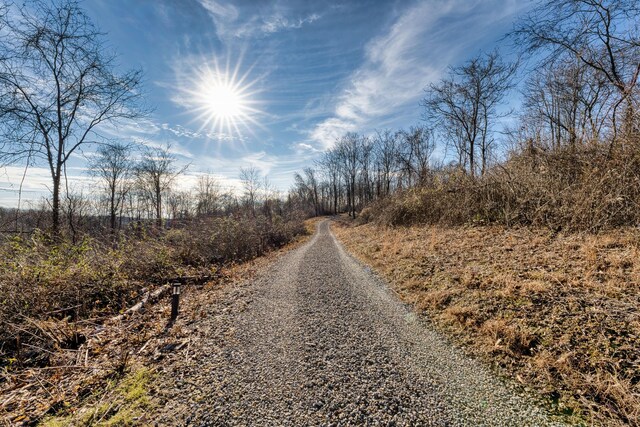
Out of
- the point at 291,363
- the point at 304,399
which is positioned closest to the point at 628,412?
the point at 304,399

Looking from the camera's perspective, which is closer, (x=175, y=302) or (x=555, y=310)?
(x=555, y=310)

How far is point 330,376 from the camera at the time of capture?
2.56 meters

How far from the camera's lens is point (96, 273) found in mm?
5316

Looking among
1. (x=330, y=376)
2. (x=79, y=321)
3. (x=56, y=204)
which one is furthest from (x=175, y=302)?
(x=56, y=204)

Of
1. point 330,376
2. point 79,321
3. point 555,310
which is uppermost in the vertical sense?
point 555,310

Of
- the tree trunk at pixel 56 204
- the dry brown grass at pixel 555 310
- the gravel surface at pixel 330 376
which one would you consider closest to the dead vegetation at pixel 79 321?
the gravel surface at pixel 330 376

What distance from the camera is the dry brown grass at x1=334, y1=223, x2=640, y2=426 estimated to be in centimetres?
205

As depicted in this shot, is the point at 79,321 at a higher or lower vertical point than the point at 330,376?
higher

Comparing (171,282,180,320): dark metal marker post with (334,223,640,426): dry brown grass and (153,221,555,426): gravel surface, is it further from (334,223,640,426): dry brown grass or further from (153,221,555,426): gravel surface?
(334,223,640,426): dry brown grass

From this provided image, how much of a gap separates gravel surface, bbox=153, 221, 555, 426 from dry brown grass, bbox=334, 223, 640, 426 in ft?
1.26

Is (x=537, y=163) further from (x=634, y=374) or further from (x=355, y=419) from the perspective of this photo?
(x=355, y=419)

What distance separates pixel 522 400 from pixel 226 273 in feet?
25.4

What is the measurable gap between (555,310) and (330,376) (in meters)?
3.07

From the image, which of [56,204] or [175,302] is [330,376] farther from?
[56,204]
